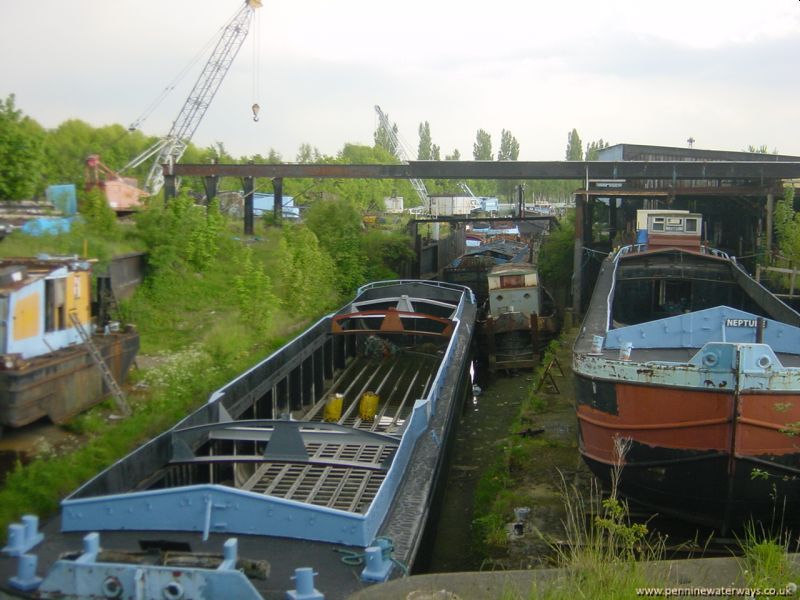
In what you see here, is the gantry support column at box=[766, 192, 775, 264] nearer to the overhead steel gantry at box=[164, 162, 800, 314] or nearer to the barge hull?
the overhead steel gantry at box=[164, 162, 800, 314]

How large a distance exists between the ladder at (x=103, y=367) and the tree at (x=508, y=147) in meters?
109

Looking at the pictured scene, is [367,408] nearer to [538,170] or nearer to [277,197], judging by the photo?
[538,170]

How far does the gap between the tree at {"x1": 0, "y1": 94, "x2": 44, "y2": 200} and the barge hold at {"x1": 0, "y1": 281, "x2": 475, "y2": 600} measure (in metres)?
10.7

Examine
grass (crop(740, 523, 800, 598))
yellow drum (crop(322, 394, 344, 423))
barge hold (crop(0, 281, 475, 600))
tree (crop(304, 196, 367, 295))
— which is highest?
tree (crop(304, 196, 367, 295))

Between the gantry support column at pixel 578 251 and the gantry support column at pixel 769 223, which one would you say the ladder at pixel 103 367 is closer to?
the gantry support column at pixel 578 251

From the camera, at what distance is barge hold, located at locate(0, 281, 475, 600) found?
220 inches

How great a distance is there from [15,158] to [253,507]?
16.3m

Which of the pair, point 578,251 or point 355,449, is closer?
point 355,449

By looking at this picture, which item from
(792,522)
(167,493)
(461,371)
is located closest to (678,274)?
(461,371)

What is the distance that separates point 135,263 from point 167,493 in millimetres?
12451

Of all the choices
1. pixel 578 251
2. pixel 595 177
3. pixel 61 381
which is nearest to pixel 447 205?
pixel 595 177

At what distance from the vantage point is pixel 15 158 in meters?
19.7

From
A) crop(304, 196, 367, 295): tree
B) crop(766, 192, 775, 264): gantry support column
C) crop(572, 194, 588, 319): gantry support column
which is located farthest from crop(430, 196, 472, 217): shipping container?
crop(766, 192, 775, 264): gantry support column

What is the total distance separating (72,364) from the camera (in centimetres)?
1084
